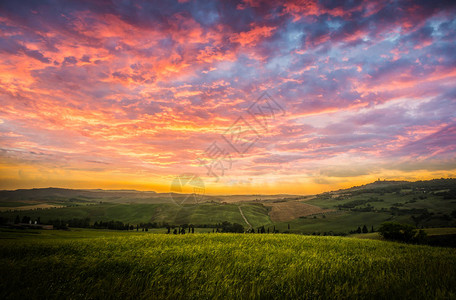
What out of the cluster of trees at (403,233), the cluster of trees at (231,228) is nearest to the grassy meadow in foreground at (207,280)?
the cluster of trees at (403,233)

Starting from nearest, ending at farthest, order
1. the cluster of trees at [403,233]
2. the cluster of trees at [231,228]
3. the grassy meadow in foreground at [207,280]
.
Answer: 1. the grassy meadow in foreground at [207,280]
2. the cluster of trees at [403,233]
3. the cluster of trees at [231,228]

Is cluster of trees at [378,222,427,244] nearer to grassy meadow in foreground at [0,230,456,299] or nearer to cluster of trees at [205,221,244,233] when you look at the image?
grassy meadow in foreground at [0,230,456,299]

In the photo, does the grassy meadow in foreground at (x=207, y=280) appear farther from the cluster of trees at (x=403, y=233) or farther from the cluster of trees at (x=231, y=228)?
the cluster of trees at (x=231, y=228)

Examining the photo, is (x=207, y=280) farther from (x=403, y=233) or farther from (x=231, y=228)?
(x=231, y=228)

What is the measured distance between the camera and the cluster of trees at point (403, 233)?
74.7 feet

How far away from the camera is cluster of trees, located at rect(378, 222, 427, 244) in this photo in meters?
22.8

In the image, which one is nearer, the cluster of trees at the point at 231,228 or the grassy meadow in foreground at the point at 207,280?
the grassy meadow in foreground at the point at 207,280

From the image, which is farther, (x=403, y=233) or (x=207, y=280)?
(x=403, y=233)

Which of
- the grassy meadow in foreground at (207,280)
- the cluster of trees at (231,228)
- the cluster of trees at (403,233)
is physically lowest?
the cluster of trees at (231,228)

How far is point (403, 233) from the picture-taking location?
959 inches

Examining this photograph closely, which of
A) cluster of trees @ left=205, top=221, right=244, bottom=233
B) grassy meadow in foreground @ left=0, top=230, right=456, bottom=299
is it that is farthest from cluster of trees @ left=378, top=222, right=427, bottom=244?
cluster of trees @ left=205, top=221, right=244, bottom=233

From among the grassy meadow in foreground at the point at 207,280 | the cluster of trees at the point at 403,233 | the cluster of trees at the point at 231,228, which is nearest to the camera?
the grassy meadow in foreground at the point at 207,280

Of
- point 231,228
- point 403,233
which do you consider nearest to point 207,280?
point 403,233

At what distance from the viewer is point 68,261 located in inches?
296
